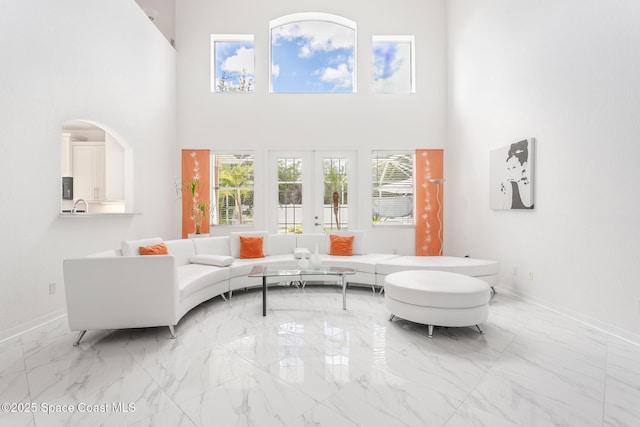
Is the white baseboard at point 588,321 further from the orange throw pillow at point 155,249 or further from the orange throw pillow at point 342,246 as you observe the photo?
the orange throw pillow at point 155,249

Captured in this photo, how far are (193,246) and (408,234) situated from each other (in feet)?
13.7

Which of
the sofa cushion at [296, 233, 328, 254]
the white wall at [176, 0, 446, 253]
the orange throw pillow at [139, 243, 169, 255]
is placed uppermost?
the white wall at [176, 0, 446, 253]

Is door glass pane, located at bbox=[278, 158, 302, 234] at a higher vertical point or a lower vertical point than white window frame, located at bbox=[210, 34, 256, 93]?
lower

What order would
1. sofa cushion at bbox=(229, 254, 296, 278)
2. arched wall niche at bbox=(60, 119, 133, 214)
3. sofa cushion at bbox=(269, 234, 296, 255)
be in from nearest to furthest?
sofa cushion at bbox=(229, 254, 296, 278) < arched wall niche at bbox=(60, 119, 133, 214) < sofa cushion at bbox=(269, 234, 296, 255)

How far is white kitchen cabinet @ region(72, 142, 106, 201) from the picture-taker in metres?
4.96

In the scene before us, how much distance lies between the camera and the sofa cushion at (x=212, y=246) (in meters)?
4.66

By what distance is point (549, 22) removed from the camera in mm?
3695

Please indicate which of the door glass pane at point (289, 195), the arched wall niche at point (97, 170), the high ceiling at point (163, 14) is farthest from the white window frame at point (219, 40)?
the arched wall niche at point (97, 170)

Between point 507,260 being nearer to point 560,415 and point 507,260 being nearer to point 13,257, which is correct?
point 560,415

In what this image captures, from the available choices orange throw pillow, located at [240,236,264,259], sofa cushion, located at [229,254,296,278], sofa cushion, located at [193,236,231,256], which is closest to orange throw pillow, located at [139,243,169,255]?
sofa cushion, located at [193,236,231,256]

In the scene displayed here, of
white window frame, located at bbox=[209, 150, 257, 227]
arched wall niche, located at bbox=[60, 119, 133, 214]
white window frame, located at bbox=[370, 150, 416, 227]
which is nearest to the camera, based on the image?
arched wall niche, located at bbox=[60, 119, 133, 214]

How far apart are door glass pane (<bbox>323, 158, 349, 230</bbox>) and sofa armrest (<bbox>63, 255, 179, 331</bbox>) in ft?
13.0

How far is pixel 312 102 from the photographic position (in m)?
6.25

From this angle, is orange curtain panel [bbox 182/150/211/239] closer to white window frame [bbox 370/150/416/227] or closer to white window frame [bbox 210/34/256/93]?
white window frame [bbox 210/34/256/93]
